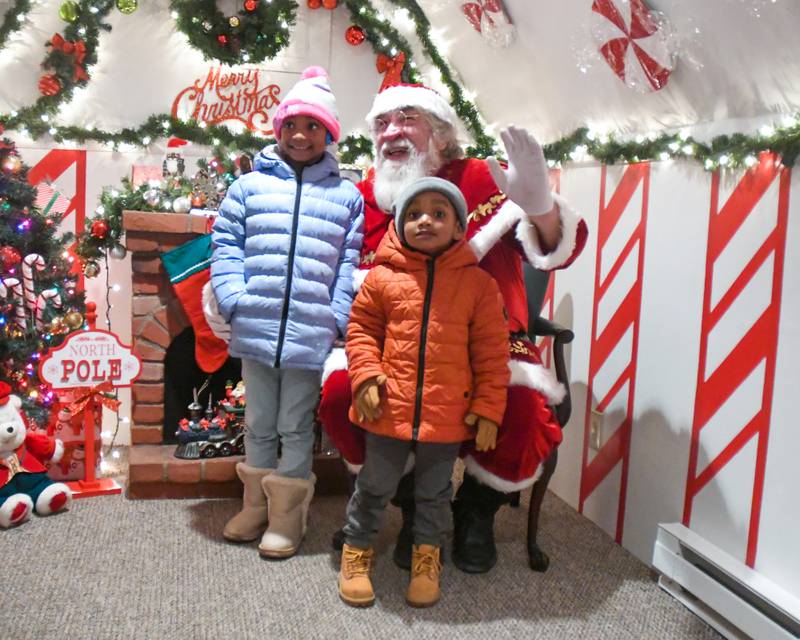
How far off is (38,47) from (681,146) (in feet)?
8.28

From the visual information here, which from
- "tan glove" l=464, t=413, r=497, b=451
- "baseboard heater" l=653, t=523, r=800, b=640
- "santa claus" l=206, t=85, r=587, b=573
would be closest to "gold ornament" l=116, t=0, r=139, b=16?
"santa claus" l=206, t=85, r=587, b=573

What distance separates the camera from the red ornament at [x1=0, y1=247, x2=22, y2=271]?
2.59 metres

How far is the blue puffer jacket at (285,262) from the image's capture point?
2129 mm

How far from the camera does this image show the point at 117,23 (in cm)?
305

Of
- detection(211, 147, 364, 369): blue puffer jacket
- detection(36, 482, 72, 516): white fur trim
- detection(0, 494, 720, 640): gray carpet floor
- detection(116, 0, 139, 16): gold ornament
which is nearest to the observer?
detection(0, 494, 720, 640): gray carpet floor

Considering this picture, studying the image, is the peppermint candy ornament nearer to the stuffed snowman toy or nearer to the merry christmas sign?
the merry christmas sign

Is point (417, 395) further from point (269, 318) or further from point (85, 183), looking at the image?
point (85, 183)

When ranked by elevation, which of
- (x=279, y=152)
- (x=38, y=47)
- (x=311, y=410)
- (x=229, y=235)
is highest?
(x=38, y=47)

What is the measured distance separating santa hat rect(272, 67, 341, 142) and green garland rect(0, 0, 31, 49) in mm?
1422

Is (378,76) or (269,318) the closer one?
(269,318)

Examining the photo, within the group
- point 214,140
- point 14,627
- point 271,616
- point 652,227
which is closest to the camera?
point 14,627

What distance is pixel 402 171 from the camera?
7.16ft

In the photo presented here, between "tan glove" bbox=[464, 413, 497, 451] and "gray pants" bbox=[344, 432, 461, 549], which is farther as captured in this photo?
"gray pants" bbox=[344, 432, 461, 549]

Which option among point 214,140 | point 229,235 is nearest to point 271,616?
point 229,235
